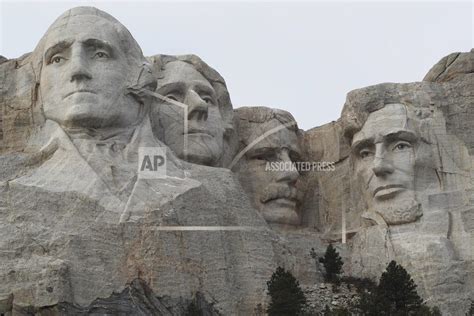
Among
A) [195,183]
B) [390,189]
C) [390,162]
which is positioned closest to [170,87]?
[195,183]

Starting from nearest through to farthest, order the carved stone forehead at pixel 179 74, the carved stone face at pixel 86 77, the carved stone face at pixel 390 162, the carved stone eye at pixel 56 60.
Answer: the carved stone face at pixel 86 77 → the carved stone eye at pixel 56 60 → the carved stone face at pixel 390 162 → the carved stone forehead at pixel 179 74

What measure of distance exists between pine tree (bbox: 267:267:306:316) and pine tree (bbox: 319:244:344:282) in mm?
1786

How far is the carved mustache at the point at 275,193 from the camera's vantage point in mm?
30828

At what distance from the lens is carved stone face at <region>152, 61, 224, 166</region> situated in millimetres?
29734

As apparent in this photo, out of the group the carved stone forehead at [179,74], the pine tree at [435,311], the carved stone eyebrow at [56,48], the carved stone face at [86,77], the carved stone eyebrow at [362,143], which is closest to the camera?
the pine tree at [435,311]

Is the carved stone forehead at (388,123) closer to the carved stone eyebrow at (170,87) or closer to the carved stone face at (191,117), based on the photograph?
the carved stone face at (191,117)

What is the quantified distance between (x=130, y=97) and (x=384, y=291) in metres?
4.76

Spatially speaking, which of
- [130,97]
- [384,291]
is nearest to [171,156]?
[130,97]

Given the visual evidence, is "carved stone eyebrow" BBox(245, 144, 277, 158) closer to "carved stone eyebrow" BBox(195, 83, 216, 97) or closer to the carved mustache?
the carved mustache

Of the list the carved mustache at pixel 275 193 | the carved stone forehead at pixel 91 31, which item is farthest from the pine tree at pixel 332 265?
the carved stone forehead at pixel 91 31

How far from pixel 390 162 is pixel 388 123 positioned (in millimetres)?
637

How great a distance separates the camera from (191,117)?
29906 mm

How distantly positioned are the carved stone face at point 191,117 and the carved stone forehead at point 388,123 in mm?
2225

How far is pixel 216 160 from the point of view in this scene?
30.0 meters
